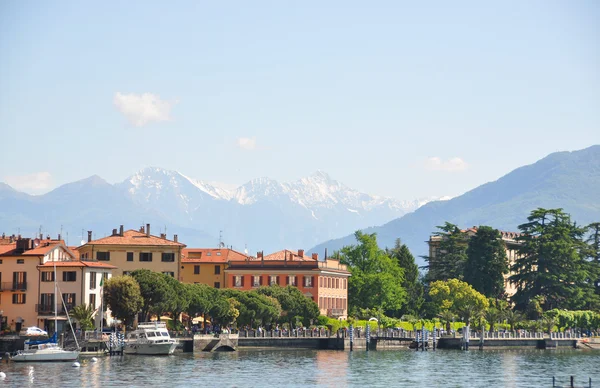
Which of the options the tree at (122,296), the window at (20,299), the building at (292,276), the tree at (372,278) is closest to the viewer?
the tree at (122,296)

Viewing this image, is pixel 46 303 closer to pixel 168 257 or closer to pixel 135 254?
pixel 135 254

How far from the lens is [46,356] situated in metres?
97.9

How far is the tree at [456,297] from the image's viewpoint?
161375 mm

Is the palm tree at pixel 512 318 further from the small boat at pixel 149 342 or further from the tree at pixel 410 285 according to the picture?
the small boat at pixel 149 342

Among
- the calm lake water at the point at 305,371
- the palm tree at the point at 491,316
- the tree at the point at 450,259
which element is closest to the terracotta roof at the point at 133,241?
the calm lake water at the point at 305,371

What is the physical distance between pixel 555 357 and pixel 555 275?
4751 centimetres

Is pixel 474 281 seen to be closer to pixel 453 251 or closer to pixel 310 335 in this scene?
pixel 453 251

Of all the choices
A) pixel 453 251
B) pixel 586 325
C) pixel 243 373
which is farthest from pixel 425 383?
pixel 453 251

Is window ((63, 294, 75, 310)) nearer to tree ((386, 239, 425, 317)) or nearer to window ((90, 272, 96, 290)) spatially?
window ((90, 272, 96, 290))

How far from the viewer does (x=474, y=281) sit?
174 meters

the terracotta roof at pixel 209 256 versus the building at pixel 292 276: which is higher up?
the terracotta roof at pixel 209 256

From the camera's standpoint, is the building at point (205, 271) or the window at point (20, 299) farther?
the building at point (205, 271)

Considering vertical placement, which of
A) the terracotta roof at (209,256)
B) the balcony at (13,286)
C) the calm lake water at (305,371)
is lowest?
the calm lake water at (305,371)

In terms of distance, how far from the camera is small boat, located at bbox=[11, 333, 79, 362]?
97.3m
